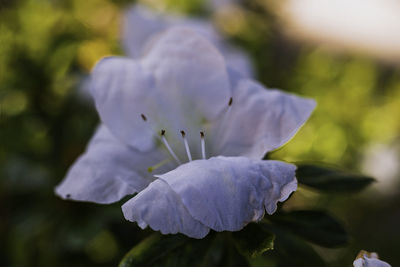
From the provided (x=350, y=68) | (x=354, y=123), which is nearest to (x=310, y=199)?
(x=354, y=123)

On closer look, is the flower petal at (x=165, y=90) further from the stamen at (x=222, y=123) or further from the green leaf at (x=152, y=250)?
the green leaf at (x=152, y=250)

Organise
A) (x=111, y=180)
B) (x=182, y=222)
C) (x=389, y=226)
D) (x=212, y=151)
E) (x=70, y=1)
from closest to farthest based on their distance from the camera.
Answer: (x=182, y=222) → (x=111, y=180) → (x=212, y=151) → (x=70, y=1) → (x=389, y=226)

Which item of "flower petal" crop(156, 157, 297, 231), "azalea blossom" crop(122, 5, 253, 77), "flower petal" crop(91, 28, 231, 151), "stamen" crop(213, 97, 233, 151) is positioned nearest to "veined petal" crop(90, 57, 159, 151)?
"flower petal" crop(91, 28, 231, 151)

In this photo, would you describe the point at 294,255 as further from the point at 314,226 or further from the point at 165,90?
the point at 165,90

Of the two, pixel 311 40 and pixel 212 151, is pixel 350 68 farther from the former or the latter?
pixel 311 40

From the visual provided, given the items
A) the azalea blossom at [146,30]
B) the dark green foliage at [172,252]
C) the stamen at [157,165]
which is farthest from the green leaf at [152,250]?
the azalea blossom at [146,30]

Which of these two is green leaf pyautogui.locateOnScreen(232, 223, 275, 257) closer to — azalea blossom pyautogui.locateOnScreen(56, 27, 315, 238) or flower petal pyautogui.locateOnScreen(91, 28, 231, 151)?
azalea blossom pyautogui.locateOnScreen(56, 27, 315, 238)

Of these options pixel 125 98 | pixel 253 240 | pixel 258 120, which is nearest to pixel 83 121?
pixel 125 98
